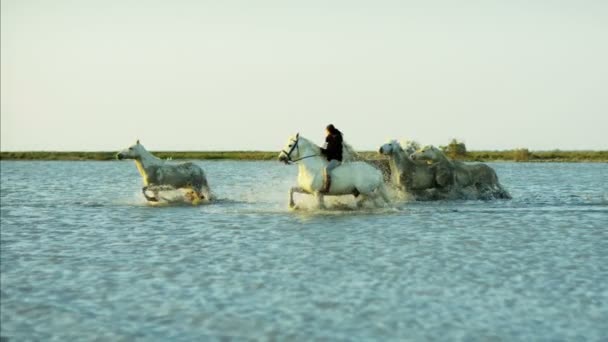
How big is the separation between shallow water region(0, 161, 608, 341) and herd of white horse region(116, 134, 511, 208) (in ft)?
2.79

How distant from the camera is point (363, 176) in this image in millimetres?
23219

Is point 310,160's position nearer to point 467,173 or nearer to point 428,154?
point 428,154

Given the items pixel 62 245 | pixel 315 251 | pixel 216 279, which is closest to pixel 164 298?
pixel 216 279

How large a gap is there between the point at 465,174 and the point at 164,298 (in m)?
19.1

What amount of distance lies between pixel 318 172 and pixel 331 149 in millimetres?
664

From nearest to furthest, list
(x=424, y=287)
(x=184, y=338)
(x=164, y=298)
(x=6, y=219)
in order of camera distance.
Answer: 1. (x=184, y=338)
2. (x=164, y=298)
3. (x=424, y=287)
4. (x=6, y=219)

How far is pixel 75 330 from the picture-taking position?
9672mm

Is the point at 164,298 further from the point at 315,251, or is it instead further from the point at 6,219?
the point at 6,219

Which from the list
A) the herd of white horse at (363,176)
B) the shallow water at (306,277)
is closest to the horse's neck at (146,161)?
the herd of white horse at (363,176)

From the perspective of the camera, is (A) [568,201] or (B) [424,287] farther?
(A) [568,201]

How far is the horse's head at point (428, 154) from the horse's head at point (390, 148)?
1.42 meters

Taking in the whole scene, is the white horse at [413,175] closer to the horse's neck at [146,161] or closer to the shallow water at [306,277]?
the shallow water at [306,277]

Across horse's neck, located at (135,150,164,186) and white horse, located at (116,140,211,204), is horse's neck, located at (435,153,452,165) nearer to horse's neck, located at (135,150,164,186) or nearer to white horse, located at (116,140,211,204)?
white horse, located at (116,140,211,204)

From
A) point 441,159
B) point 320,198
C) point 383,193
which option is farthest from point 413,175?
point 320,198
